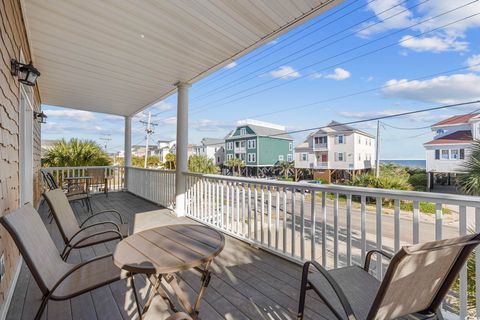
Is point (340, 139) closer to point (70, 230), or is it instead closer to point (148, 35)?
point (148, 35)

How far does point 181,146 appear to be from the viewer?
15.7ft

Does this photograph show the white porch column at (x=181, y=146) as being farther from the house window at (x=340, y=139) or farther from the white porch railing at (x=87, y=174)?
the house window at (x=340, y=139)

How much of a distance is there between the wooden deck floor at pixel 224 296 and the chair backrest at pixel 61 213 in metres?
0.53

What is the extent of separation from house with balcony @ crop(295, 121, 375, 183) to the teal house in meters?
4.02

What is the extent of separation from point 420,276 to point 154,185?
19.4ft

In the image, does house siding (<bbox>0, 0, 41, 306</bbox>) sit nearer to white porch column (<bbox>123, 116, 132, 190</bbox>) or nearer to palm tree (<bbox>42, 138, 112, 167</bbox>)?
white porch column (<bbox>123, 116, 132, 190</bbox>)

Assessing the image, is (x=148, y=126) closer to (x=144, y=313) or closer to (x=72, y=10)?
(x=72, y=10)

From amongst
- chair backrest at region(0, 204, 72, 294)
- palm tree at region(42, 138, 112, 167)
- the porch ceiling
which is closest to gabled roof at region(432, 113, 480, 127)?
the porch ceiling

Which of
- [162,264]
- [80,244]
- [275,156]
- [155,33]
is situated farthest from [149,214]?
[275,156]

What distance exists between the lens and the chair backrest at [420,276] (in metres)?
1.05

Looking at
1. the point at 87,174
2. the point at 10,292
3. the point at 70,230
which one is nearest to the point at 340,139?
the point at 87,174

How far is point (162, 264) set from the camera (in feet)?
4.76

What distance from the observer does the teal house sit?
91.9ft

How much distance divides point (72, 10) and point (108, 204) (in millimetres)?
4744
